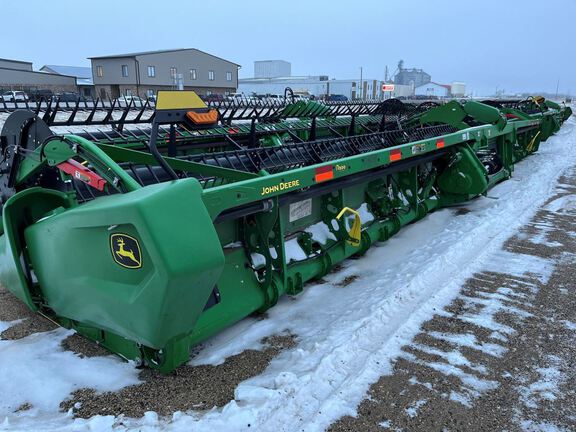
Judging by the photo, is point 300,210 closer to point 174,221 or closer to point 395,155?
point 395,155

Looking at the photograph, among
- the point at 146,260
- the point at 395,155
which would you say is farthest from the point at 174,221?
the point at 395,155

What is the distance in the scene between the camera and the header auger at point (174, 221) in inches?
75.4

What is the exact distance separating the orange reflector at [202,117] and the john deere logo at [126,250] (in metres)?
0.85

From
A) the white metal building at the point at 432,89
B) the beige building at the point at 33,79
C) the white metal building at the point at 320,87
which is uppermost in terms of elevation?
the white metal building at the point at 432,89

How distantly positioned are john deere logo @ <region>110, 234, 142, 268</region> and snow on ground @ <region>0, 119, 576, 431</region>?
2.55ft

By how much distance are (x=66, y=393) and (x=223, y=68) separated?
167 ft

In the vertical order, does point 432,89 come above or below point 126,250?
above

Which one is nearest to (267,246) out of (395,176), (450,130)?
(395,176)

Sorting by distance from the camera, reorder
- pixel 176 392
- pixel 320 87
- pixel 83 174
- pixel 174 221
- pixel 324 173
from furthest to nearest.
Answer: pixel 320 87, pixel 324 173, pixel 176 392, pixel 83 174, pixel 174 221

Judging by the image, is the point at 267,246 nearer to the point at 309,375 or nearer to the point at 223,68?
the point at 309,375

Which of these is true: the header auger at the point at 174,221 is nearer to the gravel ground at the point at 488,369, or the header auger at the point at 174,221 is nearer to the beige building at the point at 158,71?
the gravel ground at the point at 488,369

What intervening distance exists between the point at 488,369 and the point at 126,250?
2096 millimetres

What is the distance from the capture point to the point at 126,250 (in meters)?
1.93

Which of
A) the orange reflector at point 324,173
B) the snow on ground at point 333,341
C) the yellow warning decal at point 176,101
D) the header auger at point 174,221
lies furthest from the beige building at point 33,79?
the yellow warning decal at point 176,101
